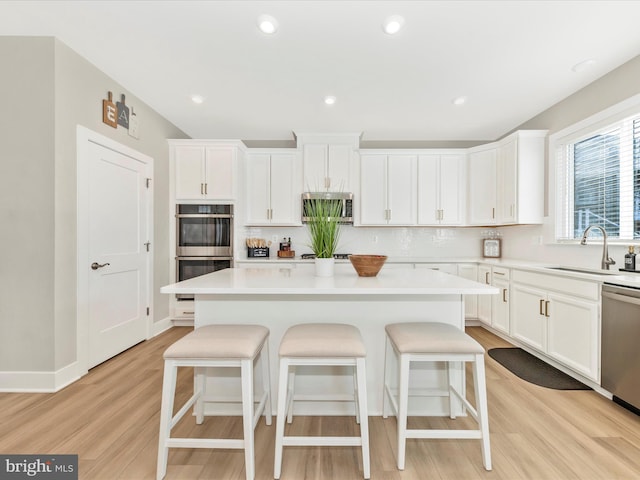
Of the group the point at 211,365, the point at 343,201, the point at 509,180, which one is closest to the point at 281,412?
the point at 211,365

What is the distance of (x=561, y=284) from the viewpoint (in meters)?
2.58

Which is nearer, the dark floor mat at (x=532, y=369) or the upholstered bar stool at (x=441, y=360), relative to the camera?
the upholstered bar stool at (x=441, y=360)

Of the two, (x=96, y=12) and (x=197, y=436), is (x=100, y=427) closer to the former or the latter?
(x=197, y=436)

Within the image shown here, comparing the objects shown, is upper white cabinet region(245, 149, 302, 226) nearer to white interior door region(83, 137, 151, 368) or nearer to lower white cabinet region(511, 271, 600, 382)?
white interior door region(83, 137, 151, 368)

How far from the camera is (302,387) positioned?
1956 mm

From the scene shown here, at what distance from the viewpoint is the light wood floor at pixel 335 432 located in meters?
1.52

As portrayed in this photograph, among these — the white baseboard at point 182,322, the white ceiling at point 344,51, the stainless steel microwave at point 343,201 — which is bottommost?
the white baseboard at point 182,322

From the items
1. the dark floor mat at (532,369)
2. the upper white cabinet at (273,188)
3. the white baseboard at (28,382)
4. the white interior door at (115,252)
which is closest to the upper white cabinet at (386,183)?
the upper white cabinet at (273,188)

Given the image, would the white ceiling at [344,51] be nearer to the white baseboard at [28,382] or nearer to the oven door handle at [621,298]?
the oven door handle at [621,298]

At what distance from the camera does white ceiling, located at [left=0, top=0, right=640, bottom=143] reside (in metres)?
1.98

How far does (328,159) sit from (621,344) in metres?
3.46

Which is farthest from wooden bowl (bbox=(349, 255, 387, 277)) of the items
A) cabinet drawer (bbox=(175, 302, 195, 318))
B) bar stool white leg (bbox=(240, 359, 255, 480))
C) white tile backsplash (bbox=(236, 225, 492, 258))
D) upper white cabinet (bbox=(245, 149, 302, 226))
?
cabinet drawer (bbox=(175, 302, 195, 318))

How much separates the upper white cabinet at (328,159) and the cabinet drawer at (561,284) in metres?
2.35

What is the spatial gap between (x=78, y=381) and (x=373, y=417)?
2369mm
